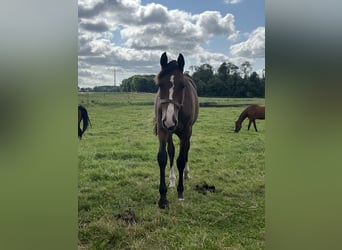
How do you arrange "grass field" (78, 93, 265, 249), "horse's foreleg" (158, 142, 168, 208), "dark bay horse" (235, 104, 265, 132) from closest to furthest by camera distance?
"dark bay horse" (235, 104, 265, 132)
"grass field" (78, 93, 265, 249)
"horse's foreleg" (158, 142, 168, 208)

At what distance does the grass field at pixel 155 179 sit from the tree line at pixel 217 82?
0.06m

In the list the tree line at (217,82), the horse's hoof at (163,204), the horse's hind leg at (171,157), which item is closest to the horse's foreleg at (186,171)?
the horse's hind leg at (171,157)

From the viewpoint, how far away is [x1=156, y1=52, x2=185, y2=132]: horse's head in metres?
2.36

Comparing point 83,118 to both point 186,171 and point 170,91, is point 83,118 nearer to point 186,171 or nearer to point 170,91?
point 170,91

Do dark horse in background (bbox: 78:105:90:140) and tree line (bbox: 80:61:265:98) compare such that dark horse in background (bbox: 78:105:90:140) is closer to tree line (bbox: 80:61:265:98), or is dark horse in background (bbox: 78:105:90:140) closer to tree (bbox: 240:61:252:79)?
tree line (bbox: 80:61:265:98)

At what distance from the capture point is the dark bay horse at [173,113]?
238 centimetres

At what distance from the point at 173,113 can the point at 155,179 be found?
67cm

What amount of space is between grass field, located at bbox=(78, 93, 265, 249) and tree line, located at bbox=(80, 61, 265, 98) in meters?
0.06

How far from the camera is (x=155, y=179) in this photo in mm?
2670

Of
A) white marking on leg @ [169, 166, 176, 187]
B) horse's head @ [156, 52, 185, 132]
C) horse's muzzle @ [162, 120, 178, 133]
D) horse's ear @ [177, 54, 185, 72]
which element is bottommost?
white marking on leg @ [169, 166, 176, 187]

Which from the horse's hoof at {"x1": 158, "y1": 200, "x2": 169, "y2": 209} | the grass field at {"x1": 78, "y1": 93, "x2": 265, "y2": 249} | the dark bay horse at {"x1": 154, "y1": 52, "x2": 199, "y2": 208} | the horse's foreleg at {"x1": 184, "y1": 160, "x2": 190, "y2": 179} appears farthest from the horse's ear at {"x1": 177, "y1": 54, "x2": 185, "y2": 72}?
the horse's hoof at {"x1": 158, "y1": 200, "x2": 169, "y2": 209}

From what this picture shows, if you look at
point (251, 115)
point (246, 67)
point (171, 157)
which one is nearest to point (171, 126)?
point (171, 157)

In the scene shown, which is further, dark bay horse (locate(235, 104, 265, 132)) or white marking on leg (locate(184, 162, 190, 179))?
white marking on leg (locate(184, 162, 190, 179))

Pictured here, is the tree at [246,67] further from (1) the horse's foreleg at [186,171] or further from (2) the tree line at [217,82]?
(1) the horse's foreleg at [186,171]
